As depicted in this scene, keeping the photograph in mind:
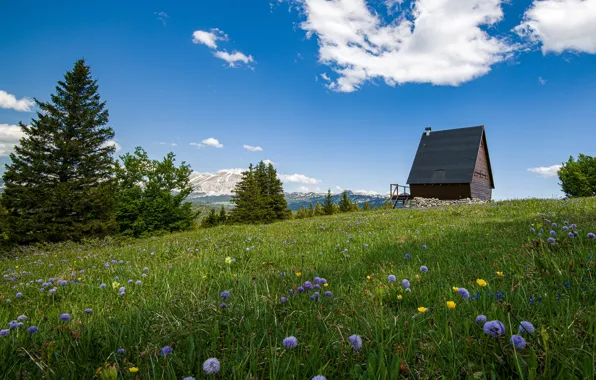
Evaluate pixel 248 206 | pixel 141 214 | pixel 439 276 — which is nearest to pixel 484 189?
pixel 248 206

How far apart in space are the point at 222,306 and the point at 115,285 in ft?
6.89

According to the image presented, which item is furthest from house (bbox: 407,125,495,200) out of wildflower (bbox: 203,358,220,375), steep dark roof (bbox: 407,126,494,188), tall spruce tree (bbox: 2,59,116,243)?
wildflower (bbox: 203,358,220,375)

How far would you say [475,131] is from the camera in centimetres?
3816

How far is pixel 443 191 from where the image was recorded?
3606cm

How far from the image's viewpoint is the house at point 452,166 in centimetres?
3516

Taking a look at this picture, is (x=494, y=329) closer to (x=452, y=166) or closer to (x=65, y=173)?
(x=65, y=173)

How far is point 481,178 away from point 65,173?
153 feet

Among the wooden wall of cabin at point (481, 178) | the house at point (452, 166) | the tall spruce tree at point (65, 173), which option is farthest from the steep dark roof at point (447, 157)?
the tall spruce tree at point (65, 173)

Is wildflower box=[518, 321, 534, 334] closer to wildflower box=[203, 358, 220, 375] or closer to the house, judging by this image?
wildflower box=[203, 358, 220, 375]

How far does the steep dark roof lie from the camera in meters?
35.6

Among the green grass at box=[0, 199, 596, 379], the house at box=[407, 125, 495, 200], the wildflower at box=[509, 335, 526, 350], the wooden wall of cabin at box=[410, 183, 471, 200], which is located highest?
the house at box=[407, 125, 495, 200]

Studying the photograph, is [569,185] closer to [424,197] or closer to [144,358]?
[424,197]

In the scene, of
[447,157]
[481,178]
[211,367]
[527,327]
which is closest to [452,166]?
[447,157]

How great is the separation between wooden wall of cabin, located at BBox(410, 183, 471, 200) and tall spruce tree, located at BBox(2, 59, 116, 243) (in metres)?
34.5
